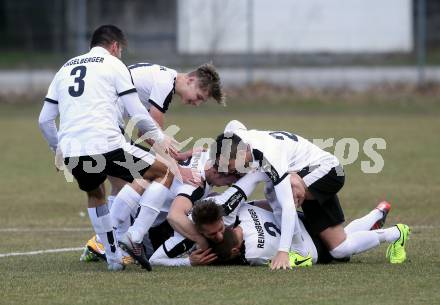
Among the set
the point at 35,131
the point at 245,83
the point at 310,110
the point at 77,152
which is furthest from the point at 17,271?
the point at 245,83

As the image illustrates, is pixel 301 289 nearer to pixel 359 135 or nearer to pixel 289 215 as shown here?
pixel 289 215

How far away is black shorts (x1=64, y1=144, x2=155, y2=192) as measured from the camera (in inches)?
333

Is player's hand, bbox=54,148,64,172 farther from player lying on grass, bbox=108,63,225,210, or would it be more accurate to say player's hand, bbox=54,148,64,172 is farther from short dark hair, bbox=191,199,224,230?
short dark hair, bbox=191,199,224,230

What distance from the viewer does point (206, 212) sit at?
8.39 meters

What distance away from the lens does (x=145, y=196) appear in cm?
888

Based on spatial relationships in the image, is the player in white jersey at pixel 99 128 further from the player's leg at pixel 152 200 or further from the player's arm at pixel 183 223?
the player's arm at pixel 183 223

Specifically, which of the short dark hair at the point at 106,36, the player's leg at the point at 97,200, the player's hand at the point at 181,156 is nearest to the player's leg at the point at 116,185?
the player's hand at the point at 181,156

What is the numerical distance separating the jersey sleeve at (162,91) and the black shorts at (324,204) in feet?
5.39

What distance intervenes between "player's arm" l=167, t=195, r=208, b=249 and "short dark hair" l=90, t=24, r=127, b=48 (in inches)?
56.9

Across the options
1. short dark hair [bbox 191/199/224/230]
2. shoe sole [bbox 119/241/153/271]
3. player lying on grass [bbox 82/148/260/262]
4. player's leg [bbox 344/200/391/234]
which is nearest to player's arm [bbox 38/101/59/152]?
player lying on grass [bbox 82/148/260/262]

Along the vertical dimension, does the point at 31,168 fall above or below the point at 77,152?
below

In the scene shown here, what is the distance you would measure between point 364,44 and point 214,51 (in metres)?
4.63

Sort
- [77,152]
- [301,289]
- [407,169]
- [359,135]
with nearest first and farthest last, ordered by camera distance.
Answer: [301,289]
[77,152]
[407,169]
[359,135]

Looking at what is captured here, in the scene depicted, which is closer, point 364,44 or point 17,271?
point 17,271
